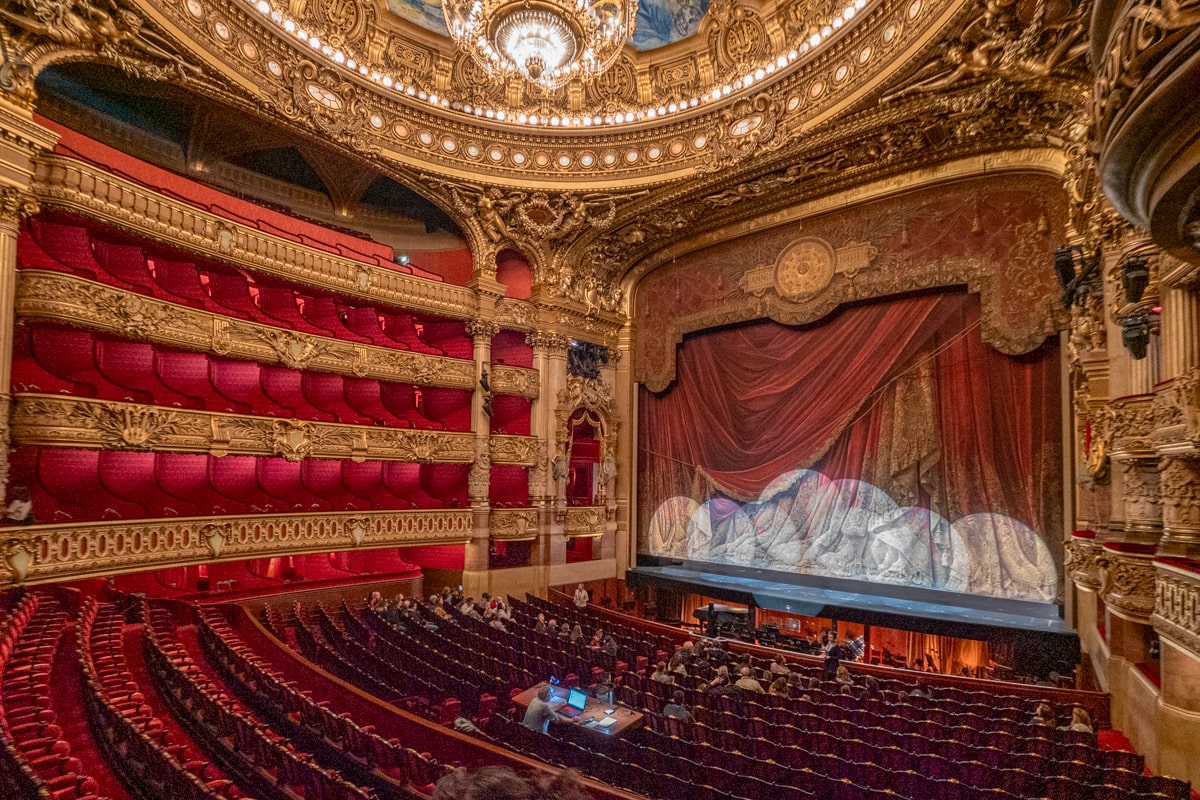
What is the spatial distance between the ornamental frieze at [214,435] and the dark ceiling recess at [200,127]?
15.8ft

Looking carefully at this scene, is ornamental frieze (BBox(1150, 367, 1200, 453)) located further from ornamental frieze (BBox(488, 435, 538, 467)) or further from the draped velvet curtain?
ornamental frieze (BBox(488, 435, 538, 467))

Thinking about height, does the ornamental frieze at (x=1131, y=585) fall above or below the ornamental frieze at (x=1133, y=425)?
below

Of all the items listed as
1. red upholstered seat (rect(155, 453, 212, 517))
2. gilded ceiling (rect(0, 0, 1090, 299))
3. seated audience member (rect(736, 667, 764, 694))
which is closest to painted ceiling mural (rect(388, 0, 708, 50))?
gilded ceiling (rect(0, 0, 1090, 299))

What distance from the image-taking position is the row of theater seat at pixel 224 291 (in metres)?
8.80

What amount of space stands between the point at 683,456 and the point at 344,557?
7.44 meters

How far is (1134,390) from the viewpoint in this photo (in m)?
6.46

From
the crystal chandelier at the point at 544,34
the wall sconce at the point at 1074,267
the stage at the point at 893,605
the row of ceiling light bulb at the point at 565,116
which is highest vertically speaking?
the row of ceiling light bulb at the point at 565,116

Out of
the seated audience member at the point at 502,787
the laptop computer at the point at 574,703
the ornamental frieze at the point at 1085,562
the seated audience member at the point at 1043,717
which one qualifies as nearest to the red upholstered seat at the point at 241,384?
the laptop computer at the point at 574,703

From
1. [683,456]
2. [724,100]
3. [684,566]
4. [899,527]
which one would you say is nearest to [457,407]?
[683,456]

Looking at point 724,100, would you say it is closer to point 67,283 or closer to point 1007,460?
point 1007,460

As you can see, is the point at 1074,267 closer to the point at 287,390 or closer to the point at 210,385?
the point at 287,390

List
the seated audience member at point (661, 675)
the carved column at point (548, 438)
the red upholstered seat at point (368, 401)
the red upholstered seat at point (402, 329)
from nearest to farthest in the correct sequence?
the seated audience member at point (661, 675) < the red upholstered seat at point (368, 401) < the red upholstered seat at point (402, 329) < the carved column at point (548, 438)

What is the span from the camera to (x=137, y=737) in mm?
3605

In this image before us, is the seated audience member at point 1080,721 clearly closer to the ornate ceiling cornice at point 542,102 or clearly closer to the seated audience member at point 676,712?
the seated audience member at point 676,712
